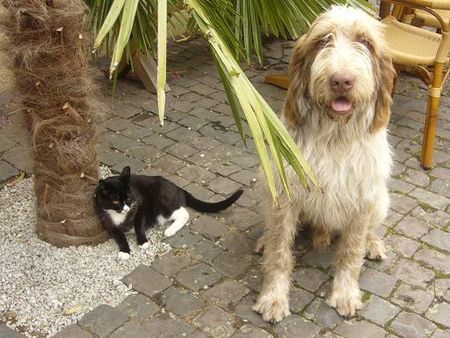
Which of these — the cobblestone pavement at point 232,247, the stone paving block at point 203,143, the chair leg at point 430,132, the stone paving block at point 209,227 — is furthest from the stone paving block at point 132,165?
the chair leg at point 430,132

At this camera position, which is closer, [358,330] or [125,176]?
[358,330]

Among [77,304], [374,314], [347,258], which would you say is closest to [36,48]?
[77,304]

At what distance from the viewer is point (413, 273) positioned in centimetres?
359

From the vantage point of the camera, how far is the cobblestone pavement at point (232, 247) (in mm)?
3197

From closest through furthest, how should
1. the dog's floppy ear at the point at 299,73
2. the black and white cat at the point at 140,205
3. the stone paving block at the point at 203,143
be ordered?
the dog's floppy ear at the point at 299,73, the black and white cat at the point at 140,205, the stone paving block at the point at 203,143

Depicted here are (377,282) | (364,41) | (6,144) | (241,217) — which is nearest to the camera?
(364,41)

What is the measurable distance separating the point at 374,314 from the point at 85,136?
2.02 meters

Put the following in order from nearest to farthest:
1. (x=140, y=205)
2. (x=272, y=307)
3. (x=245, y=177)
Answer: (x=272, y=307) < (x=140, y=205) < (x=245, y=177)

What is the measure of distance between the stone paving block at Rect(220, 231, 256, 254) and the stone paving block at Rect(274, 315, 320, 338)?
0.64 m

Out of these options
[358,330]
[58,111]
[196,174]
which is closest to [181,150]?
[196,174]

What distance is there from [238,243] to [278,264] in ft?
1.97

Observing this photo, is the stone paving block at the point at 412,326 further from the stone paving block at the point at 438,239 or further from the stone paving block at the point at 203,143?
the stone paving block at the point at 203,143

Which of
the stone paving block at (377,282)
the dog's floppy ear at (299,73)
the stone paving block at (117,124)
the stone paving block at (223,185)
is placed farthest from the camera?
the stone paving block at (117,124)

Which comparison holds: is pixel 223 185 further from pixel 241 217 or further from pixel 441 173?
pixel 441 173
